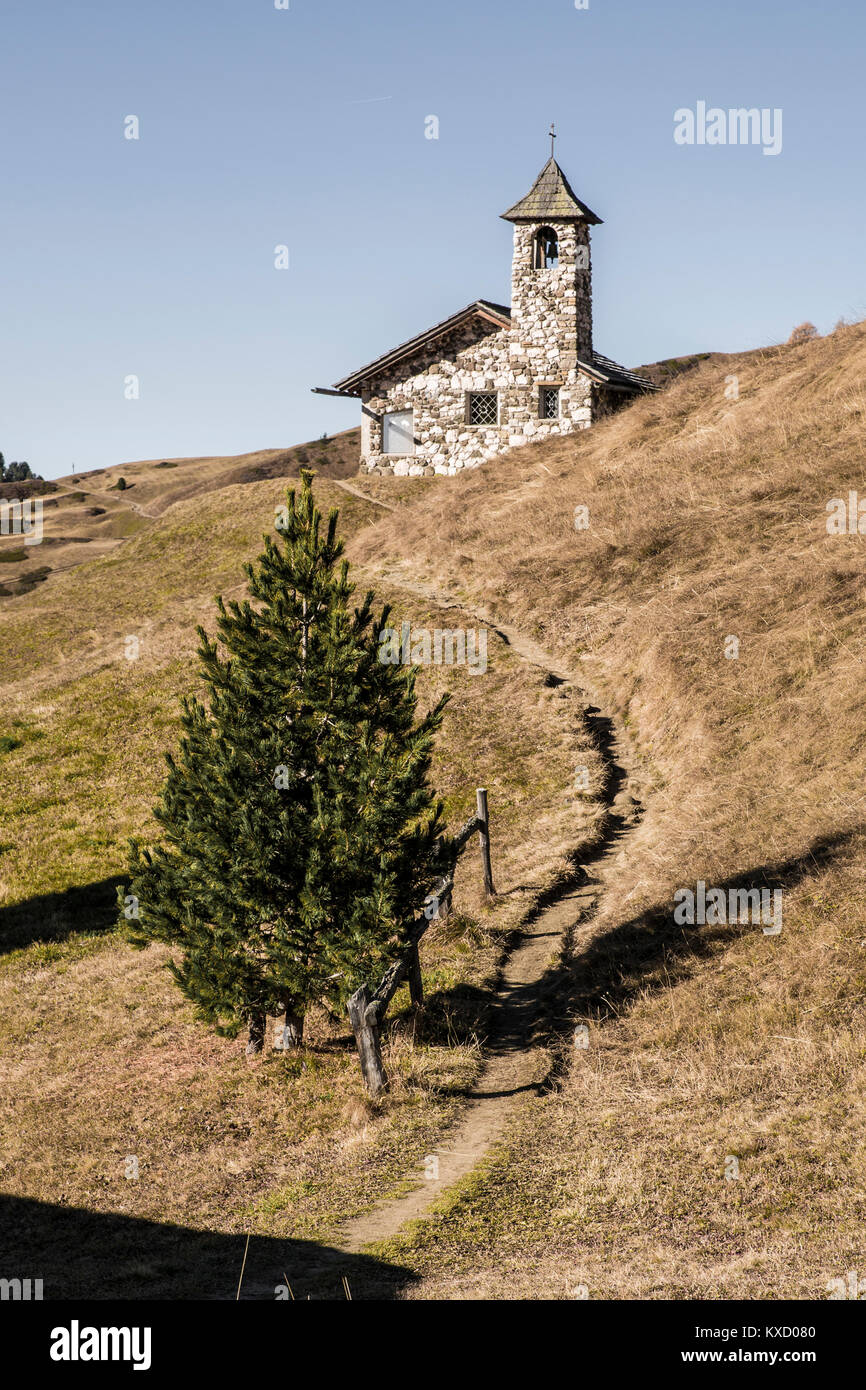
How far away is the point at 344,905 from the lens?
51.8 feet

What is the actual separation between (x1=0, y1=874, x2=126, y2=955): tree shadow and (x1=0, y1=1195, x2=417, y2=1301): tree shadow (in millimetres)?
12213

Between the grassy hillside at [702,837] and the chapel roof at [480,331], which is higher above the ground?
the chapel roof at [480,331]

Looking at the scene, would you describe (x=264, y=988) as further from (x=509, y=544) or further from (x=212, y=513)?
(x=212, y=513)

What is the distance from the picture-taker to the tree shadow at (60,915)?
24859 mm

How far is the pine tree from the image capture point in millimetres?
15500

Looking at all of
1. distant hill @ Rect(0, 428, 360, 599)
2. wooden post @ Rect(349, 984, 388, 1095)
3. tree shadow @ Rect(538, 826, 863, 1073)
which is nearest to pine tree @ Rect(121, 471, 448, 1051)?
wooden post @ Rect(349, 984, 388, 1095)

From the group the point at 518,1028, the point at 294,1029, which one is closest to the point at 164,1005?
the point at 294,1029

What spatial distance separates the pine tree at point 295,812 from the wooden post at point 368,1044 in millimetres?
469

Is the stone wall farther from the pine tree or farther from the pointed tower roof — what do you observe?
the pine tree

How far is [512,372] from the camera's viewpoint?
158ft

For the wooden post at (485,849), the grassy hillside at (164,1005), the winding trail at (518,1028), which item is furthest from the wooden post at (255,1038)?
the wooden post at (485,849)

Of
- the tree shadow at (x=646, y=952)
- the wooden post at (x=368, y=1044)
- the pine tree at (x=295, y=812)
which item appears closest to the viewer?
the wooden post at (x=368, y=1044)

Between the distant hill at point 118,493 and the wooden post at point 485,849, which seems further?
the distant hill at point 118,493

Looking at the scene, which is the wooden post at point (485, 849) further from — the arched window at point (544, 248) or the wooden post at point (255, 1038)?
the arched window at point (544, 248)
